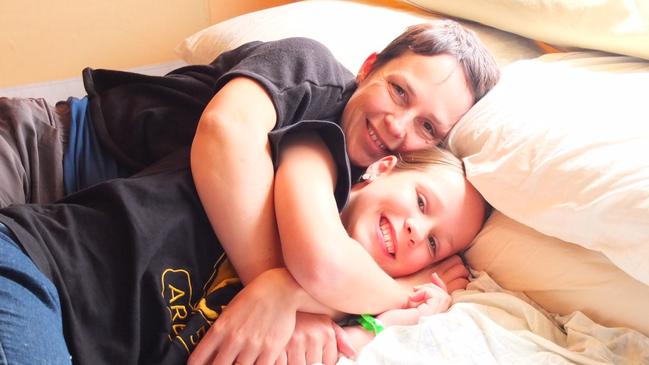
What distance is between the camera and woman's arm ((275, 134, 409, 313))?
720 millimetres

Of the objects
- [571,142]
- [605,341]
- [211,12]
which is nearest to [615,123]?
[571,142]

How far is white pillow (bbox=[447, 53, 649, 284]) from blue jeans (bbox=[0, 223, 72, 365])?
59cm

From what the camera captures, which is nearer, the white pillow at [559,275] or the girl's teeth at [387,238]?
the white pillow at [559,275]

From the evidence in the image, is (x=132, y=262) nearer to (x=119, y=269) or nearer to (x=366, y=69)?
(x=119, y=269)

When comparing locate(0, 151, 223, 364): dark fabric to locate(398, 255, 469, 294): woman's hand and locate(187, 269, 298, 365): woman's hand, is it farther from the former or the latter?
locate(398, 255, 469, 294): woman's hand

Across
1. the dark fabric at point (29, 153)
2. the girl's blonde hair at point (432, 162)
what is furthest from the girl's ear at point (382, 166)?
the dark fabric at point (29, 153)

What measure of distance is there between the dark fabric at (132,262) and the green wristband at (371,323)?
0.18m

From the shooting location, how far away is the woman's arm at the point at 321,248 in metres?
0.72

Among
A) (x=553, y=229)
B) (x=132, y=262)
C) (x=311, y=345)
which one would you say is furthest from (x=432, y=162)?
(x=132, y=262)

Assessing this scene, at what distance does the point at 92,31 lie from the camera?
1.86 metres

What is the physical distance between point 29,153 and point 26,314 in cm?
37

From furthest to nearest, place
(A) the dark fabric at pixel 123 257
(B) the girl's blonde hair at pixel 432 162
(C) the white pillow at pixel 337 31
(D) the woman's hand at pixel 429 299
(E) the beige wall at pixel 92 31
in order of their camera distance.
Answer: (E) the beige wall at pixel 92 31, (C) the white pillow at pixel 337 31, (B) the girl's blonde hair at pixel 432 162, (D) the woman's hand at pixel 429 299, (A) the dark fabric at pixel 123 257

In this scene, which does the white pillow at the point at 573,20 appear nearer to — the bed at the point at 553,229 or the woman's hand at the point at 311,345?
the bed at the point at 553,229

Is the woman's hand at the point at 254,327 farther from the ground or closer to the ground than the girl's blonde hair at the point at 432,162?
A: closer to the ground
